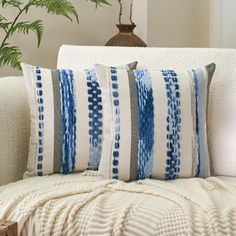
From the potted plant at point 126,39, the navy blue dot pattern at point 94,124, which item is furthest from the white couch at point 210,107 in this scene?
the potted plant at point 126,39

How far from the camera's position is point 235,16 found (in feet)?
12.5

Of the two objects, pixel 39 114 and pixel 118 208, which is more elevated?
pixel 39 114

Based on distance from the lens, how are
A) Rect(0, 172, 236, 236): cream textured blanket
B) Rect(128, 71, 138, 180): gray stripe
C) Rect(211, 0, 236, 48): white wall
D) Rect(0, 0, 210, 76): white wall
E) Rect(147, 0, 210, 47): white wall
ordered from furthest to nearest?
Rect(211, 0, 236, 48): white wall
Rect(147, 0, 210, 47): white wall
Rect(0, 0, 210, 76): white wall
Rect(128, 71, 138, 180): gray stripe
Rect(0, 172, 236, 236): cream textured blanket

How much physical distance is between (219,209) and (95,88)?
68 centimetres

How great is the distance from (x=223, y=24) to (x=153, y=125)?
6.77 ft

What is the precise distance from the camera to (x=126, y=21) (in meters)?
3.72

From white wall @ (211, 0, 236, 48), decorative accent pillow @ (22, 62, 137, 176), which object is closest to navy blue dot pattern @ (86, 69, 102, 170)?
decorative accent pillow @ (22, 62, 137, 176)

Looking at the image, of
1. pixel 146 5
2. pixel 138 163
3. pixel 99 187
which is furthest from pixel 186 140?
pixel 146 5

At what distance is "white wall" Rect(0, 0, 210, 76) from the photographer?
3359mm

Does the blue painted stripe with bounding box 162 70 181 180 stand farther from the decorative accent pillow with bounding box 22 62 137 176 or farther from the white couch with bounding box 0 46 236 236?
the decorative accent pillow with bounding box 22 62 137 176

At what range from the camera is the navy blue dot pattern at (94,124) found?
2.04m

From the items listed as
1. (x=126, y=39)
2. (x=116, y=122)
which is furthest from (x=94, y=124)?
(x=126, y=39)

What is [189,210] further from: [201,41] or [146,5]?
[201,41]

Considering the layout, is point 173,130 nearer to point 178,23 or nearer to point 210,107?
point 210,107
